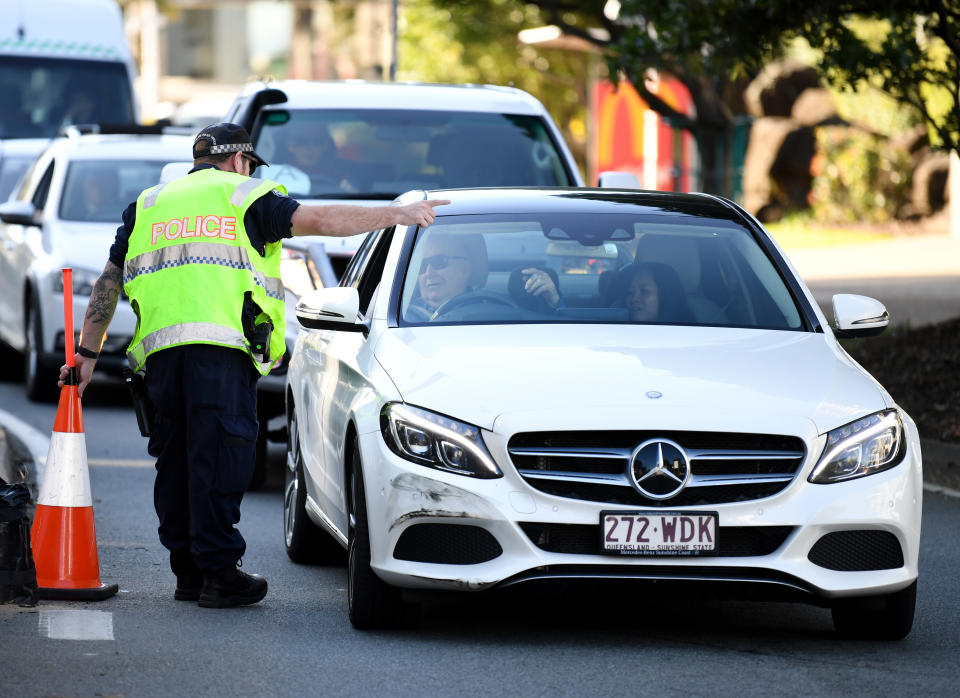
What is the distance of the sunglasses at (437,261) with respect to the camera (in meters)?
7.24

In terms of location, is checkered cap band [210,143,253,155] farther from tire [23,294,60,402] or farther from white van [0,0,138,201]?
white van [0,0,138,201]

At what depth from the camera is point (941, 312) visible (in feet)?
58.0

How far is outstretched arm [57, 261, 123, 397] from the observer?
23.1ft

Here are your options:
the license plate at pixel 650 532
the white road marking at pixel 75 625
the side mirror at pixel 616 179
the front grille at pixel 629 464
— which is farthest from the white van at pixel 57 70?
the license plate at pixel 650 532

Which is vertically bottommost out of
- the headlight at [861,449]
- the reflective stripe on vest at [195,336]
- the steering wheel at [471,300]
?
the headlight at [861,449]

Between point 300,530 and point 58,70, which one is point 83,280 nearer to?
point 300,530

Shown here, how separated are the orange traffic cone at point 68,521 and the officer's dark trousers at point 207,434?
0.34 metres

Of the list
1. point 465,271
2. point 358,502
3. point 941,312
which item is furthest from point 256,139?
point 941,312

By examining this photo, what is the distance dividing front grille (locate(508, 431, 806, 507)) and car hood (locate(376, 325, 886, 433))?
0.05m

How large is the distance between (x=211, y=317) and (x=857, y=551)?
2239 millimetres

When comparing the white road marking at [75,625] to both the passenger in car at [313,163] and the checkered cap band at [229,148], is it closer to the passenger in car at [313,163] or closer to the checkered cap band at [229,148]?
the checkered cap band at [229,148]

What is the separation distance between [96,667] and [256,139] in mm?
5986

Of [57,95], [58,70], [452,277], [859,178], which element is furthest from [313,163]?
[859,178]

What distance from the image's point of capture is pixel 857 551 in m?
6.21
